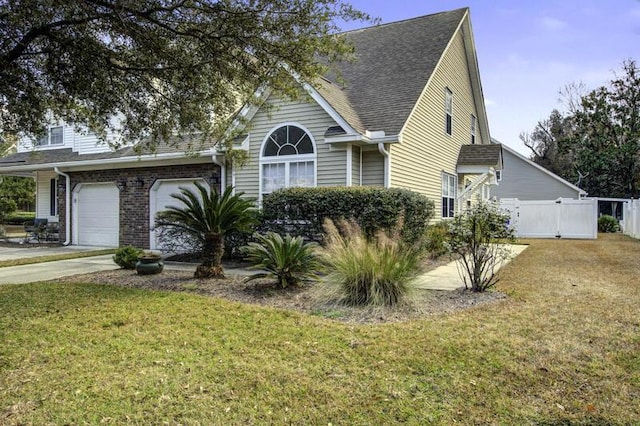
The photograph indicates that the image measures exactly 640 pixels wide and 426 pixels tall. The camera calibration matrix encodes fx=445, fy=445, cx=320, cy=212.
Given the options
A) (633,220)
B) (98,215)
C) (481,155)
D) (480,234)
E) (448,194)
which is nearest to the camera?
(480,234)

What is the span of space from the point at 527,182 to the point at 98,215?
2599 cm

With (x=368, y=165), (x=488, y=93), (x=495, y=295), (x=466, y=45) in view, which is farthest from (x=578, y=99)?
(x=495, y=295)

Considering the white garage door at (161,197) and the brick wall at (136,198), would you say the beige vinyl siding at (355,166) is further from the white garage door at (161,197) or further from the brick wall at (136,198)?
the brick wall at (136,198)

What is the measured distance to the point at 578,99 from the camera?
3906 cm

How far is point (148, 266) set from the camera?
8.99m

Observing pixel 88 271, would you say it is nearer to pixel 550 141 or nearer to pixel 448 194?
pixel 448 194

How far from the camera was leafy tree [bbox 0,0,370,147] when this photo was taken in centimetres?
546

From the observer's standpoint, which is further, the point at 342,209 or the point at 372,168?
the point at 372,168

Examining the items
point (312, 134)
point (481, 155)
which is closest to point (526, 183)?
point (481, 155)

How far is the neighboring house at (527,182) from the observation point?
28984mm

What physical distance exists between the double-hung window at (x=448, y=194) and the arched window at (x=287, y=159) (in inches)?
241

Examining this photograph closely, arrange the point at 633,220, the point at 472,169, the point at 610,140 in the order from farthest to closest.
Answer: the point at 610,140
the point at 633,220
the point at 472,169

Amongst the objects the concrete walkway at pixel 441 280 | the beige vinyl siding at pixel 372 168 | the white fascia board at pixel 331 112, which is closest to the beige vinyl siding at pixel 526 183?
the beige vinyl siding at pixel 372 168

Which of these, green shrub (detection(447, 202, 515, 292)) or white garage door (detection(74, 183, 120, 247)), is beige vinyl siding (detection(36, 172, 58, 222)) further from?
green shrub (detection(447, 202, 515, 292))
